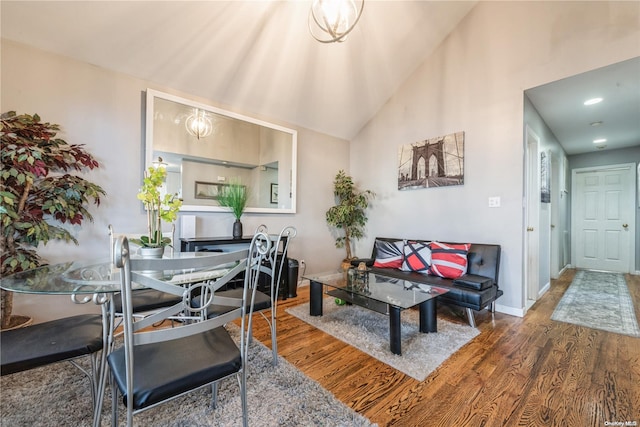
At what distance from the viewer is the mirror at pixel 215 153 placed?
2.71 meters

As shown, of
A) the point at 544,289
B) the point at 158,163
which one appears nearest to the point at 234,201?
the point at 158,163

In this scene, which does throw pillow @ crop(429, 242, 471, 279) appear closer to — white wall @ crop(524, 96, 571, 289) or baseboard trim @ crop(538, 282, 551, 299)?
white wall @ crop(524, 96, 571, 289)

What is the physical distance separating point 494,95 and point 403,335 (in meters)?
2.80

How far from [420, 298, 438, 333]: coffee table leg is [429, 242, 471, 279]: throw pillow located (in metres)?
0.76

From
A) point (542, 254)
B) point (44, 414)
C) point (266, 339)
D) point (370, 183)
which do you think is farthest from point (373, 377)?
point (542, 254)

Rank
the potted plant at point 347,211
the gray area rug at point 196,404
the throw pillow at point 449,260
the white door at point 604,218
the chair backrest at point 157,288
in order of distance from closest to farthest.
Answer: the chair backrest at point 157,288 < the gray area rug at point 196,404 < the throw pillow at point 449,260 < the potted plant at point 347,211 < the white door at point 604,218

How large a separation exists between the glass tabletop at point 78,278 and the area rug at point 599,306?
3.48m

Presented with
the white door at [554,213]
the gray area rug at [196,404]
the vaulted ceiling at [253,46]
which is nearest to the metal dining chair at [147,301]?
the gray area rug at [196,404]

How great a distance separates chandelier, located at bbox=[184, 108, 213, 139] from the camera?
2893mm

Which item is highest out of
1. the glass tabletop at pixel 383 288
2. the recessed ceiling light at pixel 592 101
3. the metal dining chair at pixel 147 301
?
the recessed ceiling light at pixel 592 101

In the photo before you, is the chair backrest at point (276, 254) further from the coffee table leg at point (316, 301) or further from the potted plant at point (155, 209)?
the potted plant at point (155, 209)

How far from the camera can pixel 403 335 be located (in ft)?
7.44

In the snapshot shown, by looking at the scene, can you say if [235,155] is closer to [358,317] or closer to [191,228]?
[191,228]

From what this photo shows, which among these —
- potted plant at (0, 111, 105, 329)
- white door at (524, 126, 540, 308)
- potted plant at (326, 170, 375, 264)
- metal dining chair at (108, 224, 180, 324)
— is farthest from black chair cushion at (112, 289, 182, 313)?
white door at (524, 126, 540, 308)
